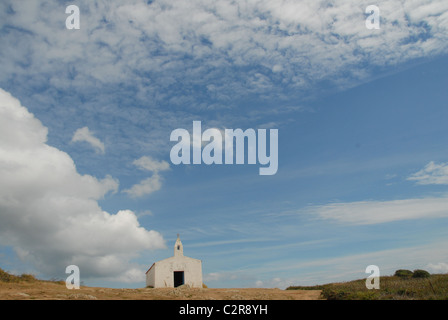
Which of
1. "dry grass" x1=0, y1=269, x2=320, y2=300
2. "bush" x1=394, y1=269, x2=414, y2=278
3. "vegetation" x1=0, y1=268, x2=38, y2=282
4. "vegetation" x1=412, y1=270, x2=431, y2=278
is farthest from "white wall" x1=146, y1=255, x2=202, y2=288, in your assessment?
"vegetation" x1=412, y1=270, x2=431, y2=278

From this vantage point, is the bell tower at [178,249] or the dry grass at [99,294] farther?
the bell tower at [178,249]

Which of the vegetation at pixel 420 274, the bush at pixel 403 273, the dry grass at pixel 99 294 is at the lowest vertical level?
the bush at pixel 403 273

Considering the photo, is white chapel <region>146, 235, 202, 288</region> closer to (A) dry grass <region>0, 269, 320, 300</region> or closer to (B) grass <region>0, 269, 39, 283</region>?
(A) dry grass <region>0, 269, 320, 300</region>

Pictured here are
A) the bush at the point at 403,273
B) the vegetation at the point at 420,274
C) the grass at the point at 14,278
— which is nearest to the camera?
the grass at the point at 14,278

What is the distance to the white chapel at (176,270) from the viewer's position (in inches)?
1619

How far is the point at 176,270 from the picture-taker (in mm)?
41656

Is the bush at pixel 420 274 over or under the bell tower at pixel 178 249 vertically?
under

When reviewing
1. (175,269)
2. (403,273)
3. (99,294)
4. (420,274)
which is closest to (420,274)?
(420,274)

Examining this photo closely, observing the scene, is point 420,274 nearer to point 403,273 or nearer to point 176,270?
point 403,273

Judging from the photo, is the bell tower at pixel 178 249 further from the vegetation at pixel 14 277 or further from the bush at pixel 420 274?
the bush at pixel 420 274

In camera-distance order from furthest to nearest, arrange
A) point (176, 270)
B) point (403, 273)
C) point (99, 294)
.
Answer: point (403, 273)
point (176, 270)
point (99, 294)

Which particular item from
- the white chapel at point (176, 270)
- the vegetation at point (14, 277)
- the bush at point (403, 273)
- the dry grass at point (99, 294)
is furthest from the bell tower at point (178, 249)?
the bush at point (403, 273)
